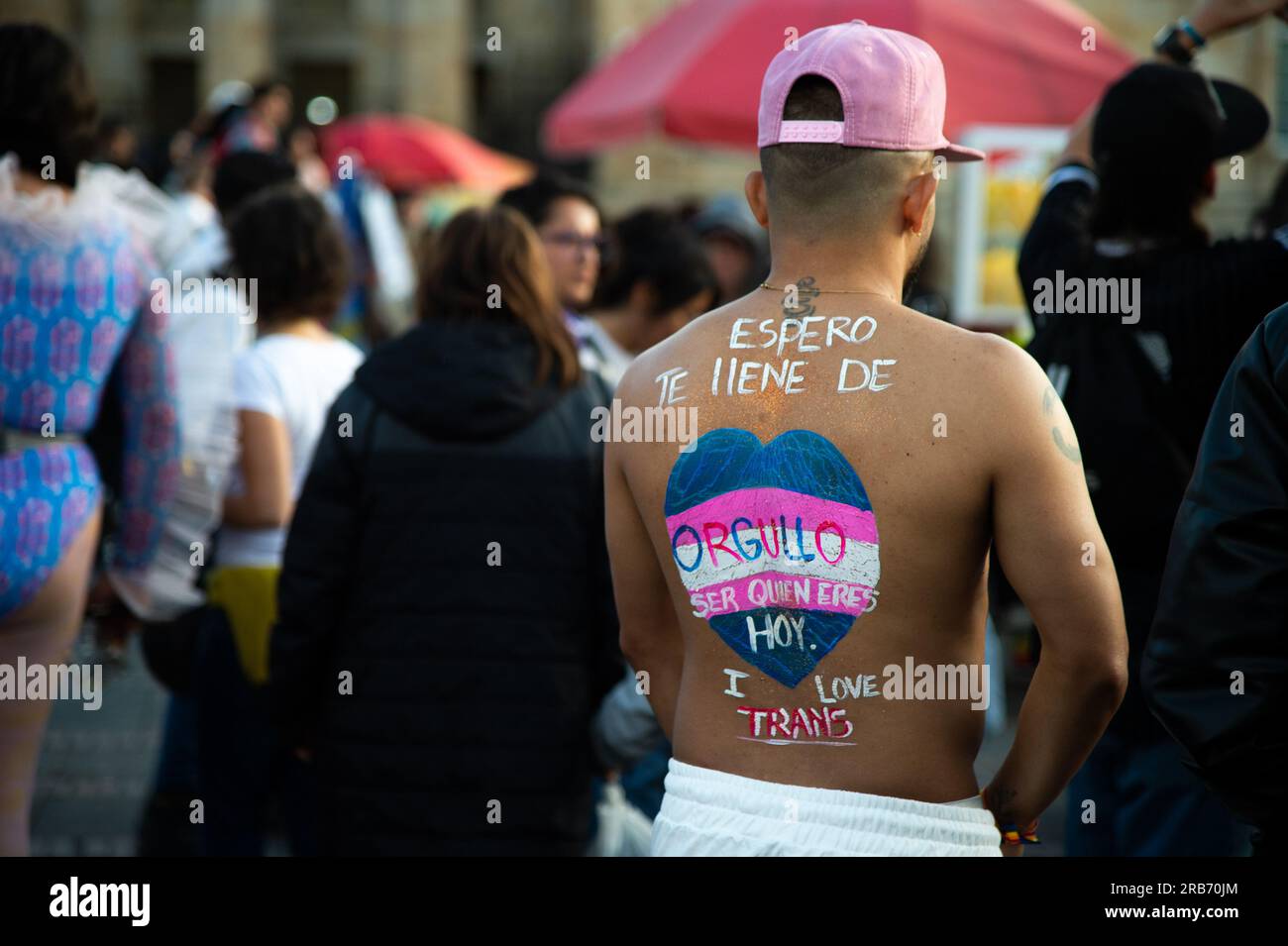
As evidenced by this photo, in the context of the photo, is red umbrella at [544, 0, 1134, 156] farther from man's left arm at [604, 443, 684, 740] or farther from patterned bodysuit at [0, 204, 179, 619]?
man's left arm at [604, 443, 684, 740]

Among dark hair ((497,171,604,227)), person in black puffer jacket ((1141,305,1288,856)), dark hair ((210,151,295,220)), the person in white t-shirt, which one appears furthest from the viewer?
dark hair ((210,151,295,220))

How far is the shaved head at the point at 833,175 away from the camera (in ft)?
7.61

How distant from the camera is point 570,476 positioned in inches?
147

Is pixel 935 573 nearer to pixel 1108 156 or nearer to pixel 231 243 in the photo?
pixel 1108 156

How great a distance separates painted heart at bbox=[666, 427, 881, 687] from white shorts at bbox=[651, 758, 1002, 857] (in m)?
0.17

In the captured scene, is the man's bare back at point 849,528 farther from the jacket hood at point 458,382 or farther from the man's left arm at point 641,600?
the jacket hood at point 458,382

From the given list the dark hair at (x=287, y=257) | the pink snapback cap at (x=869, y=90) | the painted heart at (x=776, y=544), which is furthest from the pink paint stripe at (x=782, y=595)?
the dark hair at (x=287, y=257)

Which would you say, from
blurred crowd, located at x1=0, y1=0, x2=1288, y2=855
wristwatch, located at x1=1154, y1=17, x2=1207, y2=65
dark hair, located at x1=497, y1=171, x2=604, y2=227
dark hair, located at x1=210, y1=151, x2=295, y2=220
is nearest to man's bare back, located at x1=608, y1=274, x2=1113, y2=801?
blurred crowd, located at x1=0, y1=0, x2=1288, y2=855

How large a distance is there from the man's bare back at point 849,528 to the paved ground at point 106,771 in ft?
10.1

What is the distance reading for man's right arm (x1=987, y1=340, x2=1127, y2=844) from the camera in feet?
7.26

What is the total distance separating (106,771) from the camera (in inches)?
260

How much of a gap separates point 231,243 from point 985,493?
307 cm

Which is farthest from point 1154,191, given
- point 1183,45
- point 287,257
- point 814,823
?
point 287,257

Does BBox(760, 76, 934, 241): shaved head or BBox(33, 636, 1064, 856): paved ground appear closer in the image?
BBox(760, 76, 934, 241): shaved head
